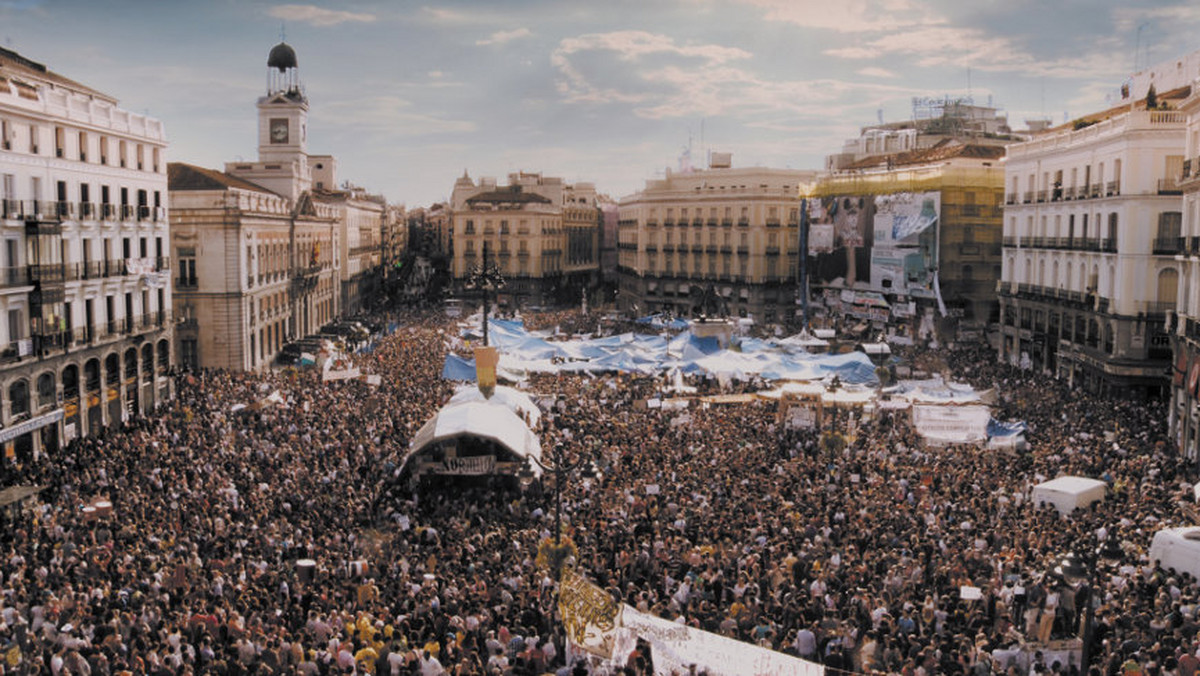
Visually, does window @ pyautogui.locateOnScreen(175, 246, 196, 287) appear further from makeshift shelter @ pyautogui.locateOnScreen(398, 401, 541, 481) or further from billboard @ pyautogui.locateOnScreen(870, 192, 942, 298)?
billboard @ pyautogui.locateOnScreen(870, 192, 942, 298)

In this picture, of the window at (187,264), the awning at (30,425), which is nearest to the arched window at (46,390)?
the awning at (30,425)

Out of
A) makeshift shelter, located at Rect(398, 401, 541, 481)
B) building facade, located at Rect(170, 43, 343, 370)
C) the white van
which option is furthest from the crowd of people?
building facade, located at Rect(170, 43, 343, 370)

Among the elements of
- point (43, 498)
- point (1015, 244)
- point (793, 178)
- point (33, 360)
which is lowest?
point (43, 498)

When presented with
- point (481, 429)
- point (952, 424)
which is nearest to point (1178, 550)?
point (952, 424)

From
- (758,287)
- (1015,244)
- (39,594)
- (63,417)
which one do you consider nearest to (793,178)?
(758,287)

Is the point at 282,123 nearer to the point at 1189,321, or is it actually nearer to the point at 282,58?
the point at 282,58

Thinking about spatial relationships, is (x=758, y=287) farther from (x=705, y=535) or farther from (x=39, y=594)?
(x=39, y=594)
